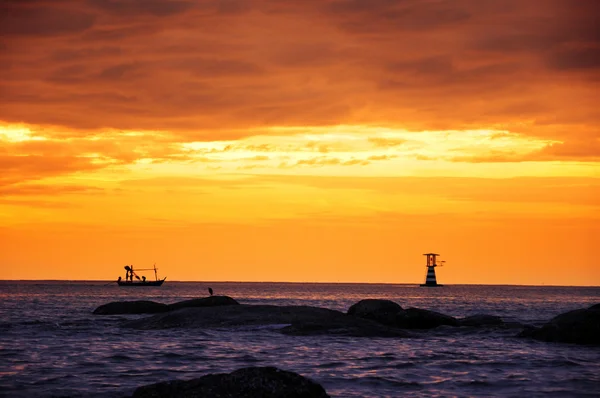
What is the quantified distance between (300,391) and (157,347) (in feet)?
53.5

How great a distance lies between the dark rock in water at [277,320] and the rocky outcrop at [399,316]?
3.61 meters

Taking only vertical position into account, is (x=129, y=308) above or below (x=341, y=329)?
above

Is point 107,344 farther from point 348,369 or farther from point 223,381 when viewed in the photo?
point 223,381

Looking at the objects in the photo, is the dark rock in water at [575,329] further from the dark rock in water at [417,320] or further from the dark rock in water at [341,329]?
the dark rock in water at [417,320]

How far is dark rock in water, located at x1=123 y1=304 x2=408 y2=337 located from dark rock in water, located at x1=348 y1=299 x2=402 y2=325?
11.2ft

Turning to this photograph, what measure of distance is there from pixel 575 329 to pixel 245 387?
24555 millimetres

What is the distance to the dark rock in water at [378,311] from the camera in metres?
46.4

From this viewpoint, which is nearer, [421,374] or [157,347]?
[421,374]

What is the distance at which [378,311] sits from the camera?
47438 millimetres

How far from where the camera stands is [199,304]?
54.3 metres

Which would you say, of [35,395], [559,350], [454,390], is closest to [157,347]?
[35,395]

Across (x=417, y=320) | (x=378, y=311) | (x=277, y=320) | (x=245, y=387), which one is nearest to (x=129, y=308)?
(x=277, y=320)

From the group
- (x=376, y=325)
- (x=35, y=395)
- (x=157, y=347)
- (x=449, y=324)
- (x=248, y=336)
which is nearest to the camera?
(x=35, y=395)

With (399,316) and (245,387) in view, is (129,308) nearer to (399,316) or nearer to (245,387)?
(399,316)
